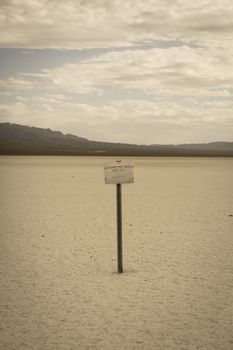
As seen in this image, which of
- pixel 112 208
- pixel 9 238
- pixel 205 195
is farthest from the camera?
pixel 205 195

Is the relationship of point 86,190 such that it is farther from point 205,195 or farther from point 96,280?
point 96,280

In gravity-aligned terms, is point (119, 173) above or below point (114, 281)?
above

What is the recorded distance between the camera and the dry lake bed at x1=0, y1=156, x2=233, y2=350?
384cm

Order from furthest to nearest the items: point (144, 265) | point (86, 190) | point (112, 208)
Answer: point (86, 190)
point (112, 208)
point (144, 265)

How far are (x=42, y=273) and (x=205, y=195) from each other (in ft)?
32.3

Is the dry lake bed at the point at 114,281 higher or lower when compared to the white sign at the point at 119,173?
lower

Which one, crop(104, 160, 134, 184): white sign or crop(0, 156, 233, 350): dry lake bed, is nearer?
crop(0, 156, 233, 350): dry lake bed

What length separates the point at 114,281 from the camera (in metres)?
5.31

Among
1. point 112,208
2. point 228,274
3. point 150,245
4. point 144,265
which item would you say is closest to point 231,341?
point 228,274

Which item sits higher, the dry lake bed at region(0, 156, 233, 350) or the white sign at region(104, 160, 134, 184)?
the white sign at region(104, 160, 134, 184)

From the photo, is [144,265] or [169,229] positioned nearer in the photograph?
[144,265]

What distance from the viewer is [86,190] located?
1594cm

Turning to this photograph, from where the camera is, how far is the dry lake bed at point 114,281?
12.6 ft

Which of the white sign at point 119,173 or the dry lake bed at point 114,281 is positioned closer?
the dry lake bed at point 114,281
